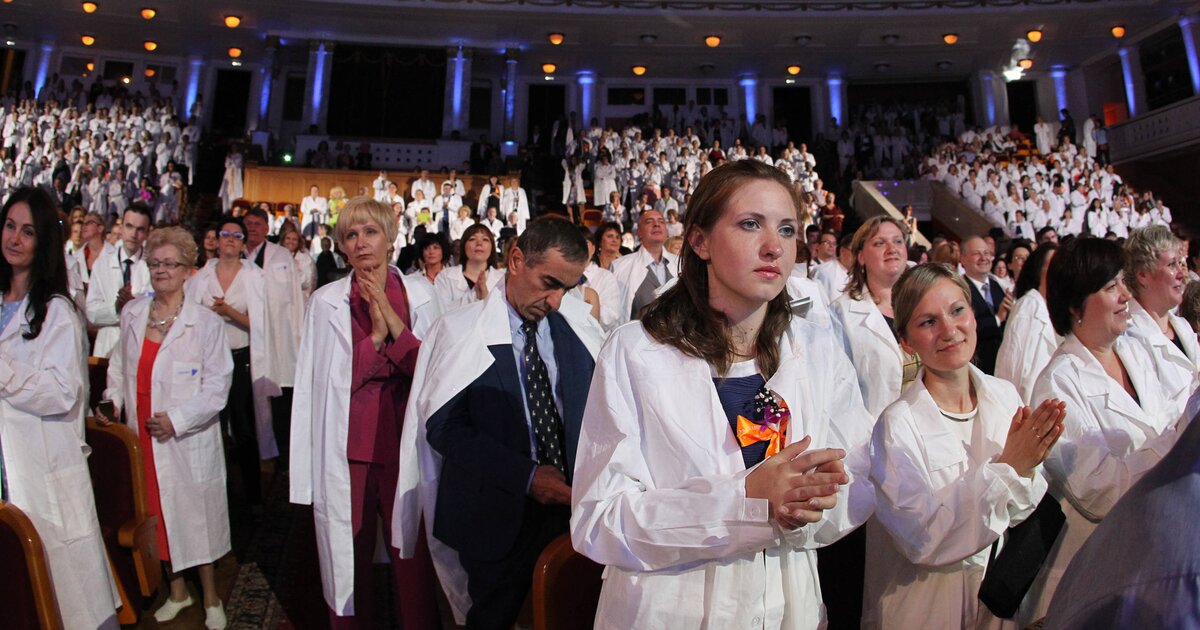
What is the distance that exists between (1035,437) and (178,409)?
3181mm

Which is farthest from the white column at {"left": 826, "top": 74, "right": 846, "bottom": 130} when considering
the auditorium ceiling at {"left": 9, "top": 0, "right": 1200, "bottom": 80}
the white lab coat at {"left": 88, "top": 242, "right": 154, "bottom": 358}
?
the white lab coat at {"left": 88, "top": 242, "right": 154, "bottom": 358}

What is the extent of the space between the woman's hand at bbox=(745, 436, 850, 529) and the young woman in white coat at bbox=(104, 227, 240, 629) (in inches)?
113

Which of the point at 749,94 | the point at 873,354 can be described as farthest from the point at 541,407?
the point at 749,94

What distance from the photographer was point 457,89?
23344 mm

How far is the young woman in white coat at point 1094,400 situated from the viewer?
1.96m

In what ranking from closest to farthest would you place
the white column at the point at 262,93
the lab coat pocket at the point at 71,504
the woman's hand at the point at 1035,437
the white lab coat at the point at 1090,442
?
1. the woman's hand at the point at 1035,437
2. the white lab coat at the point at 1090,442
3. the lab coat pocket at the point at 71,504
4. the white column at the point at 262,93

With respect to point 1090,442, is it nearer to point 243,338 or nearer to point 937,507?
point 937,507

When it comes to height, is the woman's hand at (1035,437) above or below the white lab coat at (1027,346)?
below

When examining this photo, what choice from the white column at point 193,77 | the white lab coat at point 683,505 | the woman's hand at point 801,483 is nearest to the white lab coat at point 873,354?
the white lab coat at point 683,505

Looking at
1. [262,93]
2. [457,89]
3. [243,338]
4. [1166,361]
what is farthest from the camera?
[457,89]

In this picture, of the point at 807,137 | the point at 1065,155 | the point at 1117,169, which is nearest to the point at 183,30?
the point at 807,137

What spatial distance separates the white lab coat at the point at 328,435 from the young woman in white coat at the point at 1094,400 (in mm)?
2293

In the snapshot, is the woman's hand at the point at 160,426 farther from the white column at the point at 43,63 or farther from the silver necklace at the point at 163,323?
the white column at the point at 43,63

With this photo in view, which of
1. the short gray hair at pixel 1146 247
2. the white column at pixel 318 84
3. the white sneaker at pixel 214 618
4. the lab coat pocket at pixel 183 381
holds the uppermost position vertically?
the white column at pixel 318 84
